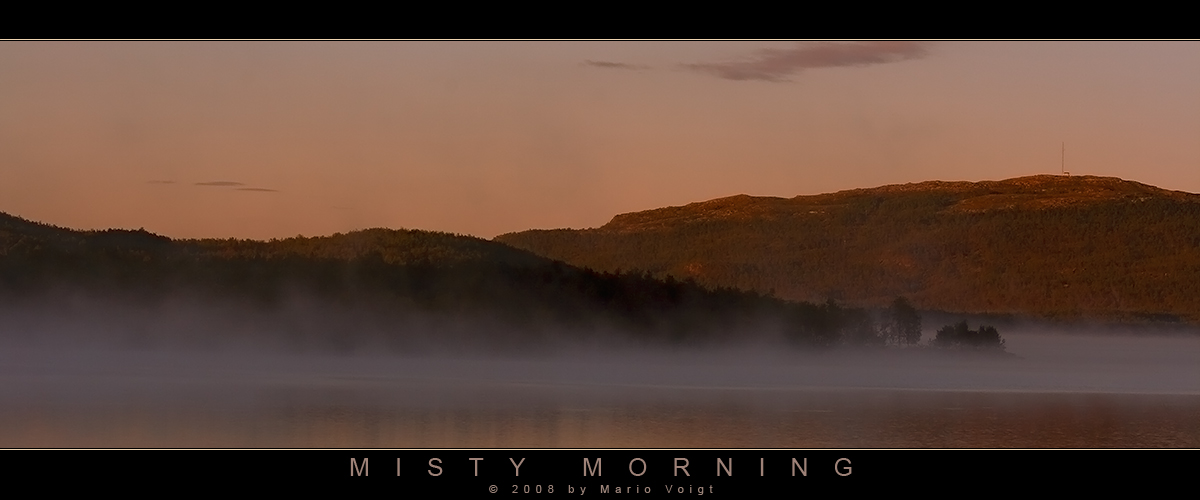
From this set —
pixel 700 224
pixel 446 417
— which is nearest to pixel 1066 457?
pixel 446 417

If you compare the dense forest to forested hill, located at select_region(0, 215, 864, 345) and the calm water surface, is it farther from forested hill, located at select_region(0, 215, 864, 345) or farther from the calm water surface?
the calm water surface

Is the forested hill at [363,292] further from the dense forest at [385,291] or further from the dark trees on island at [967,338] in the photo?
the dark trees on island at [967,338]

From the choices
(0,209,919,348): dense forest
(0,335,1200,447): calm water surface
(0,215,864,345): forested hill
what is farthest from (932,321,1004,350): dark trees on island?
(0,335,1200,447): calm water surface

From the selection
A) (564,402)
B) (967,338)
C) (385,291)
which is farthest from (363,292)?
(564,402)

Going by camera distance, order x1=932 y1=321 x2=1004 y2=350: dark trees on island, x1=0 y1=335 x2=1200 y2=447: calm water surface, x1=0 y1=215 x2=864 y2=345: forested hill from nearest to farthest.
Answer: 1. x1=0 y1=335 x2=1200 y2=447: calm water surface
2. x1=0 y1=215 x2=864 y2=345: forested hill
3. x1=932 y1=321 x2=1004 y2=350: dark trees on island

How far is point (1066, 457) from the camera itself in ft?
81.9

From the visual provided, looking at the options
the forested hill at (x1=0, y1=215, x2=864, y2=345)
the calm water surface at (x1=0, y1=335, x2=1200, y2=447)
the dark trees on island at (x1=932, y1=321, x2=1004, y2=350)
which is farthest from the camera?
the dark trees on island at (x1=932, y1=321, x2=1004, y2=350)

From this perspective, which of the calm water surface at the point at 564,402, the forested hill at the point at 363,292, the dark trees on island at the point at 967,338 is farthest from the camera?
the dark trees on island at the point at 967,338

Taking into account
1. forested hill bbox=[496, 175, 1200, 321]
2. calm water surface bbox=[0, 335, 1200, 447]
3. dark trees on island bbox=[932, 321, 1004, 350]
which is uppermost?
forested hill bbox=[496, 175, 1200, 321]

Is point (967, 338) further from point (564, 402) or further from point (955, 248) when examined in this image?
point (564, 402)

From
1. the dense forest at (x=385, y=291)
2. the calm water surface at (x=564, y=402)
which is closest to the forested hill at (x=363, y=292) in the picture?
the dense forest at (x=385, y=291)

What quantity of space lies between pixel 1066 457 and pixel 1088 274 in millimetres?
62772

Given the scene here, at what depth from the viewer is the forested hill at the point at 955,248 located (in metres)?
81.1

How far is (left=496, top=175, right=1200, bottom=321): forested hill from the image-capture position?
266 feet
